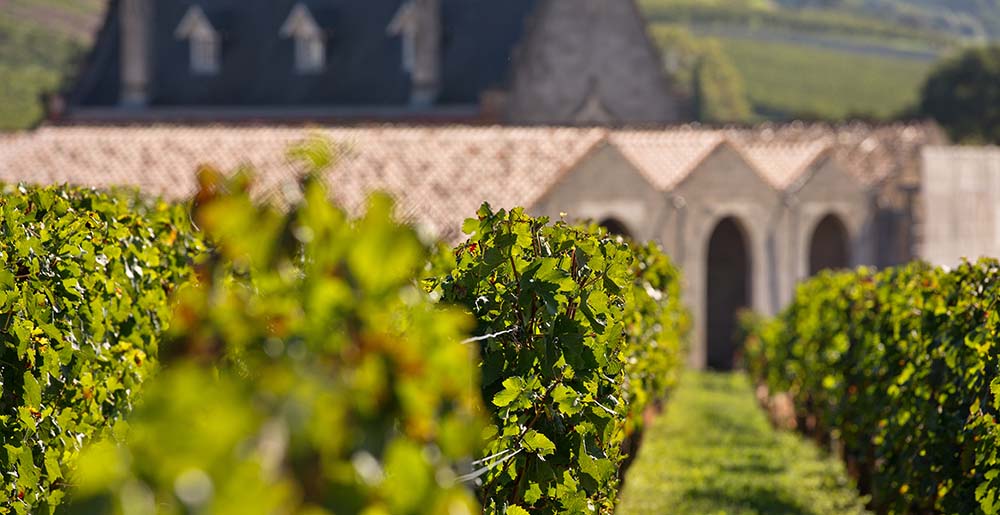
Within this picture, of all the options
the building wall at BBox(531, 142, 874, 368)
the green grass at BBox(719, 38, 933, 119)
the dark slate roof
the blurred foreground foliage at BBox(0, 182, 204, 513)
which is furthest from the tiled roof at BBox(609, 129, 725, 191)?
the green grass at BBox(719, 38, 933, 119)

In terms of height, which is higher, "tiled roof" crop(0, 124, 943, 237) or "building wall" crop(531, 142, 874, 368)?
"tiled roof" crop(0, 124, 943, 237)

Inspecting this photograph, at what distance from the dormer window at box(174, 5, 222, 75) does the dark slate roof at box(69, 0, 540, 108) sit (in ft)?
1.00

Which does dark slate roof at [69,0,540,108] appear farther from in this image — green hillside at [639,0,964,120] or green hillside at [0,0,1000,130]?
green hillside at [639,0,964,120]

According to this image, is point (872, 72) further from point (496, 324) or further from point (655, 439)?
point (496, 324)

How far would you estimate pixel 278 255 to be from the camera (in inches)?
117

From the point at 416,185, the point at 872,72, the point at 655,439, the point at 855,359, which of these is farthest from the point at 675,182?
the point at 872,72

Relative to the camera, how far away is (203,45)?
59.4 metres

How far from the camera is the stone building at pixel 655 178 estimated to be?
131 ft

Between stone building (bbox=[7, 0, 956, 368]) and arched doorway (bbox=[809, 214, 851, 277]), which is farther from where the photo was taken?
arched doorway (bbox=[809, 214, 851, 277])

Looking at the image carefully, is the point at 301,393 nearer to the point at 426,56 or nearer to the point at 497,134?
the point at 497,134

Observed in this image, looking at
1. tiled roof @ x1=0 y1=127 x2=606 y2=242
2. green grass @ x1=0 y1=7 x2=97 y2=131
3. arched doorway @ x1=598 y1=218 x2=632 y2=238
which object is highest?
green grass @ x1=0 y1=7 x2=97 y2=131

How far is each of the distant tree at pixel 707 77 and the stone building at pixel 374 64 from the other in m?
76.6

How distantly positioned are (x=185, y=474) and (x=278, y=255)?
2.17ft

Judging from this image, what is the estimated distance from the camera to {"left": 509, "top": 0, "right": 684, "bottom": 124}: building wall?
5344 cm
